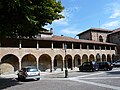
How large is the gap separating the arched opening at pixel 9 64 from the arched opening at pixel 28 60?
1613 millimetres

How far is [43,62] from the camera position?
43406 mm

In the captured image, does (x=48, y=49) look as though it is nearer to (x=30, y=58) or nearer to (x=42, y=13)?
(x=30, y=58)

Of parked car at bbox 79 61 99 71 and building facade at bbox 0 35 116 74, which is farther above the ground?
building facade at bbox 0 35 116 74

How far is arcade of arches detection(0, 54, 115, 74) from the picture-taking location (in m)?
37.7

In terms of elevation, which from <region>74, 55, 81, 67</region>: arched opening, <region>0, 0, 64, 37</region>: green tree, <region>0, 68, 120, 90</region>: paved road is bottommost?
<region>0, 68, 120, 90</region>: paved road

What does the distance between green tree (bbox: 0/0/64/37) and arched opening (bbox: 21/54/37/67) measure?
20672 mm

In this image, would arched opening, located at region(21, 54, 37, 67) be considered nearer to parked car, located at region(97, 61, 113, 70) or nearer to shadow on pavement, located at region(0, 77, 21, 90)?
parked car, located at region(97, 61, 113, 70)

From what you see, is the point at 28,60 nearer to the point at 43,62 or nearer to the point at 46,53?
the point at 43,62

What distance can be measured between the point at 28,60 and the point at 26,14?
2475cm

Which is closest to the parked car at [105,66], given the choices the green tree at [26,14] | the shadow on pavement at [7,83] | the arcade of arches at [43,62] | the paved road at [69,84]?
the arcade of arches at [43,62]

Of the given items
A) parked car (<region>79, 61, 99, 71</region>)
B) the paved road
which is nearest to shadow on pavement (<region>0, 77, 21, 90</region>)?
the paved road

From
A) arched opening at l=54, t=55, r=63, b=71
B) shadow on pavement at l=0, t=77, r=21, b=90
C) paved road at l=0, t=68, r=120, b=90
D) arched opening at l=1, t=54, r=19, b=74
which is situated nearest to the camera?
paved road at l=0, t=68, r=120, b=90

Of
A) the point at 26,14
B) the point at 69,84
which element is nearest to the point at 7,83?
the point at 69,84

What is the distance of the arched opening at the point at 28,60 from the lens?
1599 inches
